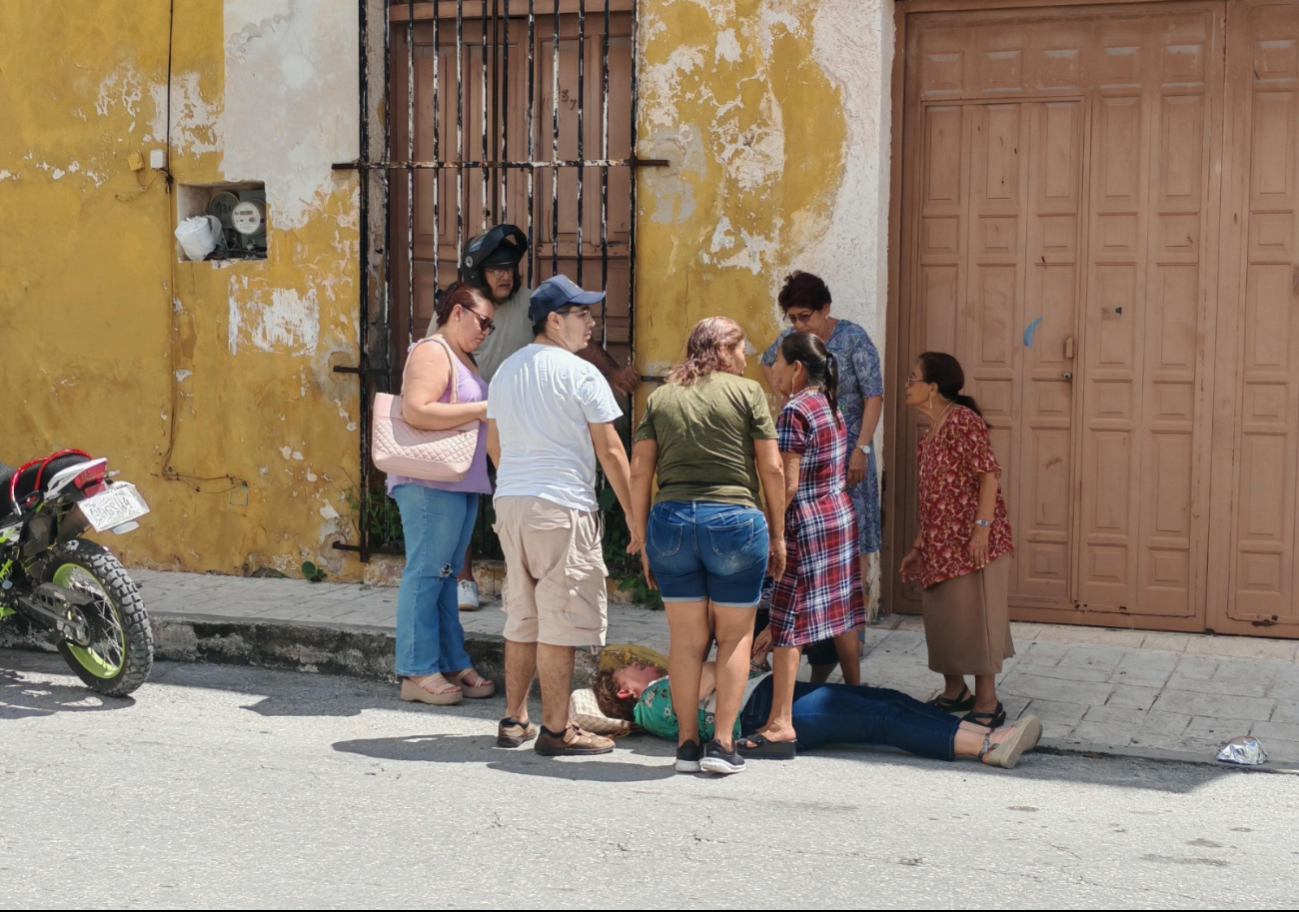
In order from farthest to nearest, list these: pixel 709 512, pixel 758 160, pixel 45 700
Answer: pixel 758 160, pixel 45 700, pixel 709 512

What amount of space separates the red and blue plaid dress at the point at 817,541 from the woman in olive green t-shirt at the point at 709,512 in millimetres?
271

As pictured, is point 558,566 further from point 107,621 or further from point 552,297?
point 107,621

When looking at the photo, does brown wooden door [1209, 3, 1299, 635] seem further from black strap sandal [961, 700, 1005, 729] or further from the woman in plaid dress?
the woman in plaid dress

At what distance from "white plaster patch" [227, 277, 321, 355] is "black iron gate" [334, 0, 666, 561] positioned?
35 centimetres

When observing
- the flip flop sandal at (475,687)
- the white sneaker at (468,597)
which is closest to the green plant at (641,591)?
→ the white sneaker at (468,597)

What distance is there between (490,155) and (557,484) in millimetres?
3499

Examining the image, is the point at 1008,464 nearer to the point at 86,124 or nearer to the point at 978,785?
the point at 978,785

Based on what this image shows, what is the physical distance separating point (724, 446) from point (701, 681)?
0.96 metres

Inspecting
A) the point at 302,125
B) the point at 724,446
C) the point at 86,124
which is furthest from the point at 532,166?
the point at 724,446

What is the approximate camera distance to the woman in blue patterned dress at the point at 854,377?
23.3ft

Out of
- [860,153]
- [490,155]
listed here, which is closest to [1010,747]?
[860,153]

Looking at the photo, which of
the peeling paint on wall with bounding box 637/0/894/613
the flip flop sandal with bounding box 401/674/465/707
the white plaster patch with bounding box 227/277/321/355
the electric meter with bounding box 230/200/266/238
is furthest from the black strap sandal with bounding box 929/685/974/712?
the electric meter with bounding box 230/200/266/238

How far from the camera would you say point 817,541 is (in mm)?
6039

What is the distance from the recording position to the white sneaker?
820cm
